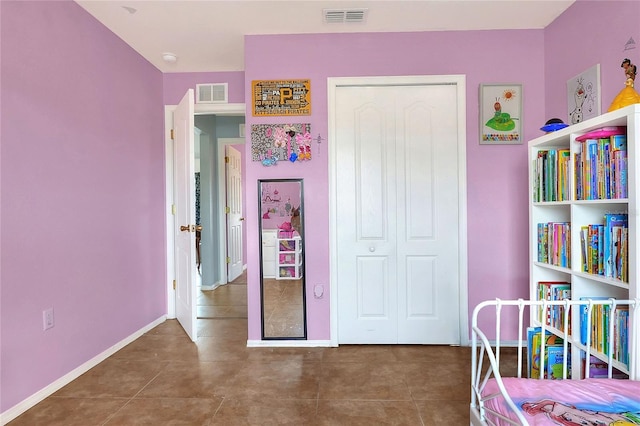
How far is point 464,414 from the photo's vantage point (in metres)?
1.99

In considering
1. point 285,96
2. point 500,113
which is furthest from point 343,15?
point 500,113

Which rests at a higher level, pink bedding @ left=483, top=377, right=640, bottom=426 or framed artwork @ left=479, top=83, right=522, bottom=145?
framed artwork @ left=479, top=83, right=522, bottom=145

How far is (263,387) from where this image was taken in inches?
90.7

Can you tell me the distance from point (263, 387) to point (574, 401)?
1.65 meters

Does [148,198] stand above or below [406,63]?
below

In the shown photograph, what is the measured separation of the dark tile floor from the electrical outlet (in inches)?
16.3

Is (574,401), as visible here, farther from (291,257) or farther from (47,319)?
(47,319)

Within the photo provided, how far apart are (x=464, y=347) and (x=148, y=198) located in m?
3.02

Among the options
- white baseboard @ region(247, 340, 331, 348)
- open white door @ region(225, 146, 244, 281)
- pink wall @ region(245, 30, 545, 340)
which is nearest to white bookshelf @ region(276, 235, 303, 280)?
pink wall @ region(245, 30, 545, 340)

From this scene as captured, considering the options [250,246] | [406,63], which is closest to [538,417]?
[250,246]

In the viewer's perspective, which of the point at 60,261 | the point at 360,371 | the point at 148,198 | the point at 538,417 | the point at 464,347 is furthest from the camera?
the point at 148,198

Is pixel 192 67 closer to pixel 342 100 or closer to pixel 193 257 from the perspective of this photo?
pixel 342 100

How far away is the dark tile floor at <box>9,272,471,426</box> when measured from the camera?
198 cm

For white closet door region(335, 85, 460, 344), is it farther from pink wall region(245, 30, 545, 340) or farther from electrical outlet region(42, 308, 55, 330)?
electrical outlet region(42, 308, 55, 330)
